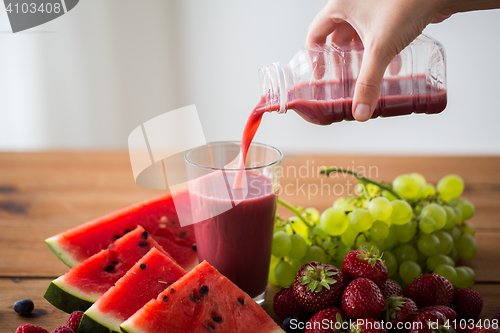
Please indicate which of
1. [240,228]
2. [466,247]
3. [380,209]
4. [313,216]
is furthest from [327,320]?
[466,247]

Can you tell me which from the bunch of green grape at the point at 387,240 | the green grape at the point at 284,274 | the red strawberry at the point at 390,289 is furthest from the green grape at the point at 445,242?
the green grape at the point at 284,274

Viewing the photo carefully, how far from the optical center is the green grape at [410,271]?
1.29 m

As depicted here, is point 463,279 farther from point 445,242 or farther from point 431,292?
point 431,292

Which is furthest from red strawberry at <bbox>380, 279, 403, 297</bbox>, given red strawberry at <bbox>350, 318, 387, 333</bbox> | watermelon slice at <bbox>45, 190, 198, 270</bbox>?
watermelon slice at <bbox>45, 190, 198, 270</bbox>

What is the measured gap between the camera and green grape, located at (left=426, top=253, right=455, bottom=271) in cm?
134

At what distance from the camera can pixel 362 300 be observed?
3.21 feet

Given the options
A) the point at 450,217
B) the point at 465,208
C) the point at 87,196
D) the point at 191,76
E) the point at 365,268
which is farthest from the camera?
the point at 191,76

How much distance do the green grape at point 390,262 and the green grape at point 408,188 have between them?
0.29 metres

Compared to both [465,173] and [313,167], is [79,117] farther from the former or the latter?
[465,173]

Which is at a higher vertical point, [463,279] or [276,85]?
[276,85]

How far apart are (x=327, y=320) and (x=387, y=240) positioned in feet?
1.48

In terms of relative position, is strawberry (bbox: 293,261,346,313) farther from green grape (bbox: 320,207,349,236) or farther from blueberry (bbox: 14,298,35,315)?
blueberry (bbox: 14,298,35,315)

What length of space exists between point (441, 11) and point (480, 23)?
80.1 inches

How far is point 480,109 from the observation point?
306cm
